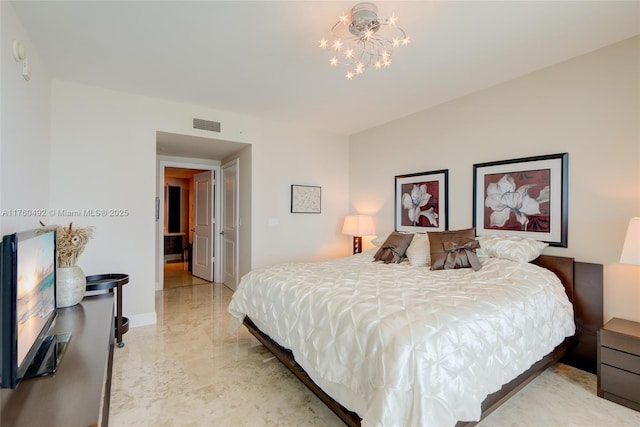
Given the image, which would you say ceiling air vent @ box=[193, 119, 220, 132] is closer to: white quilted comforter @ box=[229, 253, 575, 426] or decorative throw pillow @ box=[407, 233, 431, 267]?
white quilted comforter @ box=[229, 253, 575, 426]

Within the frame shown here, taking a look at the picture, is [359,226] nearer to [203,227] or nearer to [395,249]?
[395,249]

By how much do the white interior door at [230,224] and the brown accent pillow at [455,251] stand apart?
119 inches

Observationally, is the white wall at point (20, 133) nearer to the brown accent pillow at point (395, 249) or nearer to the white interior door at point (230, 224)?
the white interior door at point (230, 224)

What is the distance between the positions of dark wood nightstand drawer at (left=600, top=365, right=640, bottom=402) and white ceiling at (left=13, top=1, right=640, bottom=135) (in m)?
2.40

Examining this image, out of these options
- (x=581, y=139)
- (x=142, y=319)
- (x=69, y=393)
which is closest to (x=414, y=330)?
Answer: (x=69, y=393)

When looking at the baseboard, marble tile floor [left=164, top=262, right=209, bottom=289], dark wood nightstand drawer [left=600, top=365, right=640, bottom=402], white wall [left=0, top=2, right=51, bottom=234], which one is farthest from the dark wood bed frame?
marble tile floor [left=164, top=262, right=209, bottom=289]

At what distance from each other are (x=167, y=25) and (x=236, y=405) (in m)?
2.67

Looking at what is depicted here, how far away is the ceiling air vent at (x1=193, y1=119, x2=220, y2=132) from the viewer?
368 cm

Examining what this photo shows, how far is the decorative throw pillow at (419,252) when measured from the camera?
9.81 feet

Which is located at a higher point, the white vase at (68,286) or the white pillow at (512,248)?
the white pillow at (512,248)

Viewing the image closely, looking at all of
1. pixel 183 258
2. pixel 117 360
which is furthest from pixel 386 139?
pixel 183 258

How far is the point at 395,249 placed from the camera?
3.26m

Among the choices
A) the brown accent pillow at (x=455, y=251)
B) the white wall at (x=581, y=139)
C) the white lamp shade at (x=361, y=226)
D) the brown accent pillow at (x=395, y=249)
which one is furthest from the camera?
the white lamp shade at (x=361, y=226)

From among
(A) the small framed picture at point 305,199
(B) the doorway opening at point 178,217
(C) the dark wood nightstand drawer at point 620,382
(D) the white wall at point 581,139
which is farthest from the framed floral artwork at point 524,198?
(B) the doorway opening at point 178,217
